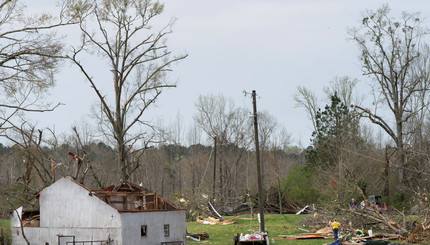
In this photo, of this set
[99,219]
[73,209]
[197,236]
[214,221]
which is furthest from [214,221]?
[99,219]

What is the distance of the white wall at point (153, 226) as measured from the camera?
76.7 ft

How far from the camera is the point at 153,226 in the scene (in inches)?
965

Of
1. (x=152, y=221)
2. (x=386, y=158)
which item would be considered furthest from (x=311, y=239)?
(x=386, y=158)

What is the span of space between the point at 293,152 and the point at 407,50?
162 feet

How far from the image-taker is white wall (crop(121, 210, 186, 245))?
921 inches

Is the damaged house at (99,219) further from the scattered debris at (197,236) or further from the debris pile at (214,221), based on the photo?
the debris pile at (214,221)

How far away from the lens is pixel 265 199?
47906 millimetres

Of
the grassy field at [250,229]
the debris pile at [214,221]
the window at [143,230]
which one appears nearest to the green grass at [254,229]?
the grassy field at [250,229]

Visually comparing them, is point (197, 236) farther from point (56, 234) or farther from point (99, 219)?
point (56, 234)

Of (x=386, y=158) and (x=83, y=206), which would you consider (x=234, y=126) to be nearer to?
(x=386, y=158)

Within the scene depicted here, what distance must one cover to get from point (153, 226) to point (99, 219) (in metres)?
2.38

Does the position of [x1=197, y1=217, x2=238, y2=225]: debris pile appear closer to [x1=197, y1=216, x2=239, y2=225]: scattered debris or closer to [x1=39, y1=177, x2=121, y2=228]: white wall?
[x1=197, y1=216, x2=239, y2=225]: scattered debris

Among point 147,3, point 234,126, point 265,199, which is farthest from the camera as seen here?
point 234,126

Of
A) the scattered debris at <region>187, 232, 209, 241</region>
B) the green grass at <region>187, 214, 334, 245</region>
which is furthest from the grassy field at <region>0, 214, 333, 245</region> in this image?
the scattered debris at <region>187, 232, 209, 241</region>
